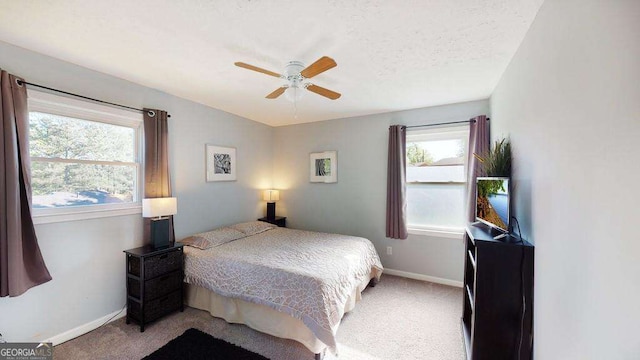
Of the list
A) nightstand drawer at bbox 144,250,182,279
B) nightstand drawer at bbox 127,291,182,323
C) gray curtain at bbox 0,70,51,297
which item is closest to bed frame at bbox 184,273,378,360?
nightstand drawer at bbox 127,291,182,323

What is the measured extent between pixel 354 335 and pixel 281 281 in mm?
884

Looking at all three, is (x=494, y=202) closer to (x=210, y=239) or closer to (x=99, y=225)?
(x=210, y=239)

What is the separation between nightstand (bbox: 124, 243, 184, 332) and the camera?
234 cm

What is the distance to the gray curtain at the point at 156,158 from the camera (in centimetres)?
271

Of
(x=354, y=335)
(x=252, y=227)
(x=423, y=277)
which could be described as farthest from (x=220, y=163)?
(x=423, y=277)

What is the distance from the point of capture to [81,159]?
2.34 meters

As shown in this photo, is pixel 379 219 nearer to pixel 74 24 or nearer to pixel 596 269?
pixel 596 269

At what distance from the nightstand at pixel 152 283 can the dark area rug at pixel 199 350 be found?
0.43 m

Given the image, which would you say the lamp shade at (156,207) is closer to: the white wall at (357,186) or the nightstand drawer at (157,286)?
the nightstand drawer at (157,286)

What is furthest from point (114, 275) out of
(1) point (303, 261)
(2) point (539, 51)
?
(2) point (539, 51)

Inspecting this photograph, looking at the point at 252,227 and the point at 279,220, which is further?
the point at 279,220

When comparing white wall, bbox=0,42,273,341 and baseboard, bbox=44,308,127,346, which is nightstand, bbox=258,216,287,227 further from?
baseboard, bbox=44,308,127,346

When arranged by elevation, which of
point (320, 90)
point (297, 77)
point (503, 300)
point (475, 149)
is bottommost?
point (503, 300)

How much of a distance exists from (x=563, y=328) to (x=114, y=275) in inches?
140
